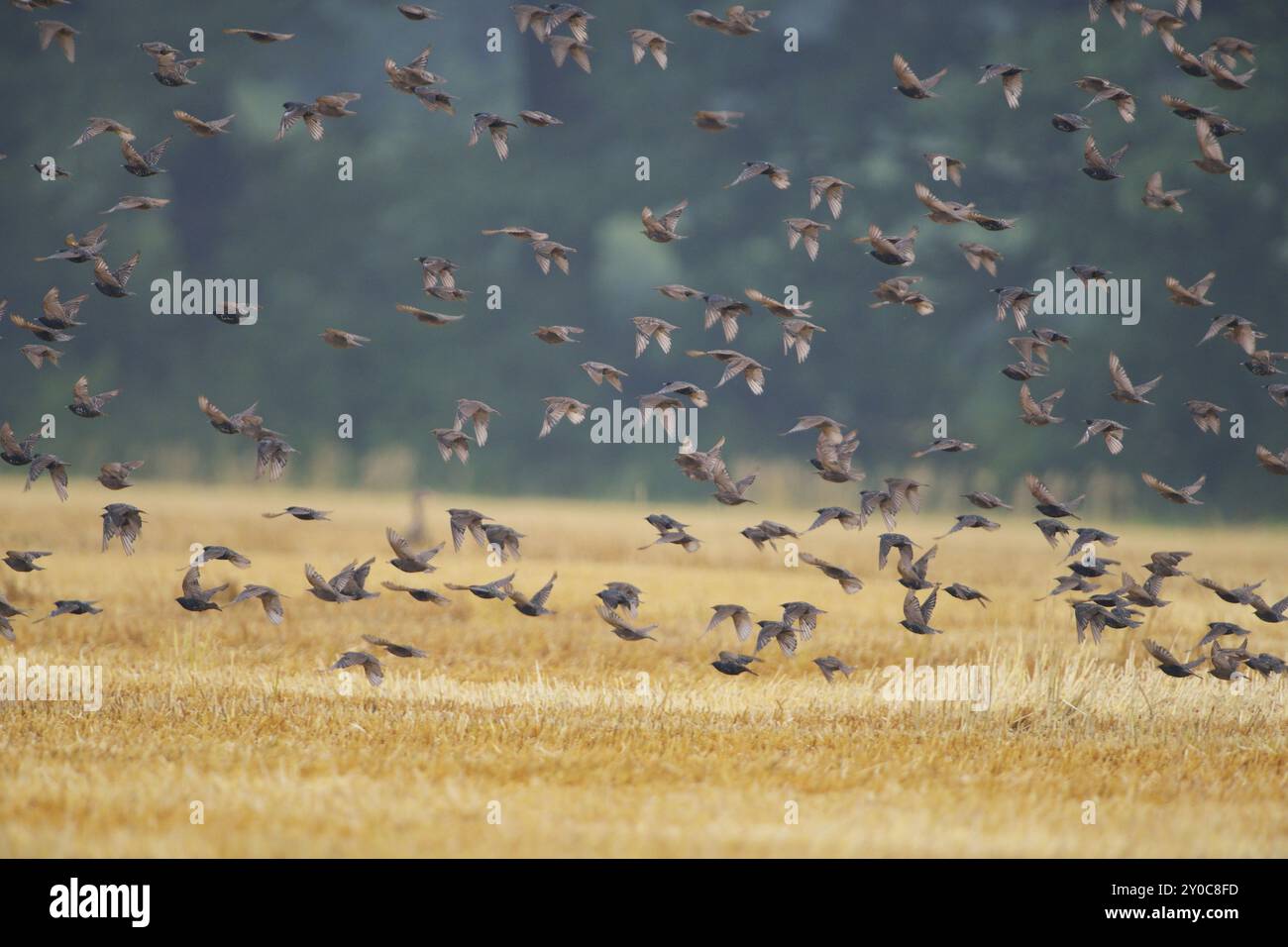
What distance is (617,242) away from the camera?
4741 cm

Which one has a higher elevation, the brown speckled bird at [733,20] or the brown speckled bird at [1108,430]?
the brown speckled bird at [733,20]

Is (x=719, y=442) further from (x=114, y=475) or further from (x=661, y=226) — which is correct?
(x=114, y=475)

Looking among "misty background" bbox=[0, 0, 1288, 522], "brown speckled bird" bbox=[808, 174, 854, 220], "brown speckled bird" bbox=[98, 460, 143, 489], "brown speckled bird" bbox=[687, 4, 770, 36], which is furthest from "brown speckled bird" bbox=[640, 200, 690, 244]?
"misty background" bbox=[0, 0, 1288, 522]

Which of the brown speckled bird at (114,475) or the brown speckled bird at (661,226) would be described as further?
the brown speckled bird at (661,226)

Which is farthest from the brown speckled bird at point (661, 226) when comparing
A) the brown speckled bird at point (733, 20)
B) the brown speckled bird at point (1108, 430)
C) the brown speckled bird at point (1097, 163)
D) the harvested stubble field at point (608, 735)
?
the harvested stubble field at point (608, 735)

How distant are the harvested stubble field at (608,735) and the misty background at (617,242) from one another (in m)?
20.4

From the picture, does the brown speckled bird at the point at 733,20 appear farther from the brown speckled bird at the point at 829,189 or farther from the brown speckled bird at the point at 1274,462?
the brown speckled bird at the point at 1274,462

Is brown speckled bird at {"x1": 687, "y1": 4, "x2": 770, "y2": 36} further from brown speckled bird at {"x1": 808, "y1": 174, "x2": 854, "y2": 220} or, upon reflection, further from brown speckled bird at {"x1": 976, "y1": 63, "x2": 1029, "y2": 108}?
brown speckled bird at {"x1": 976, "y1": 63, "x2": 1029, "y2": 108}

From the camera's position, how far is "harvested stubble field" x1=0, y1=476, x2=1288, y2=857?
9984 millimetres

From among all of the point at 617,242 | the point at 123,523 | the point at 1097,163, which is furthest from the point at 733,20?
the point at 617,242

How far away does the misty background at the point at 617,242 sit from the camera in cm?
4275

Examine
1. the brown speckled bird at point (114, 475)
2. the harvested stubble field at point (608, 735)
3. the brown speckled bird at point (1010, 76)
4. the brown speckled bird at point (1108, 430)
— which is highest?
the brown speckled bird at point (1010, 76)

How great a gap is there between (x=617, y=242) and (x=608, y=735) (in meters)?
35.6

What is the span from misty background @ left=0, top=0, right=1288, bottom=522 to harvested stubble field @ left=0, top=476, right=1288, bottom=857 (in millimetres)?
20391
